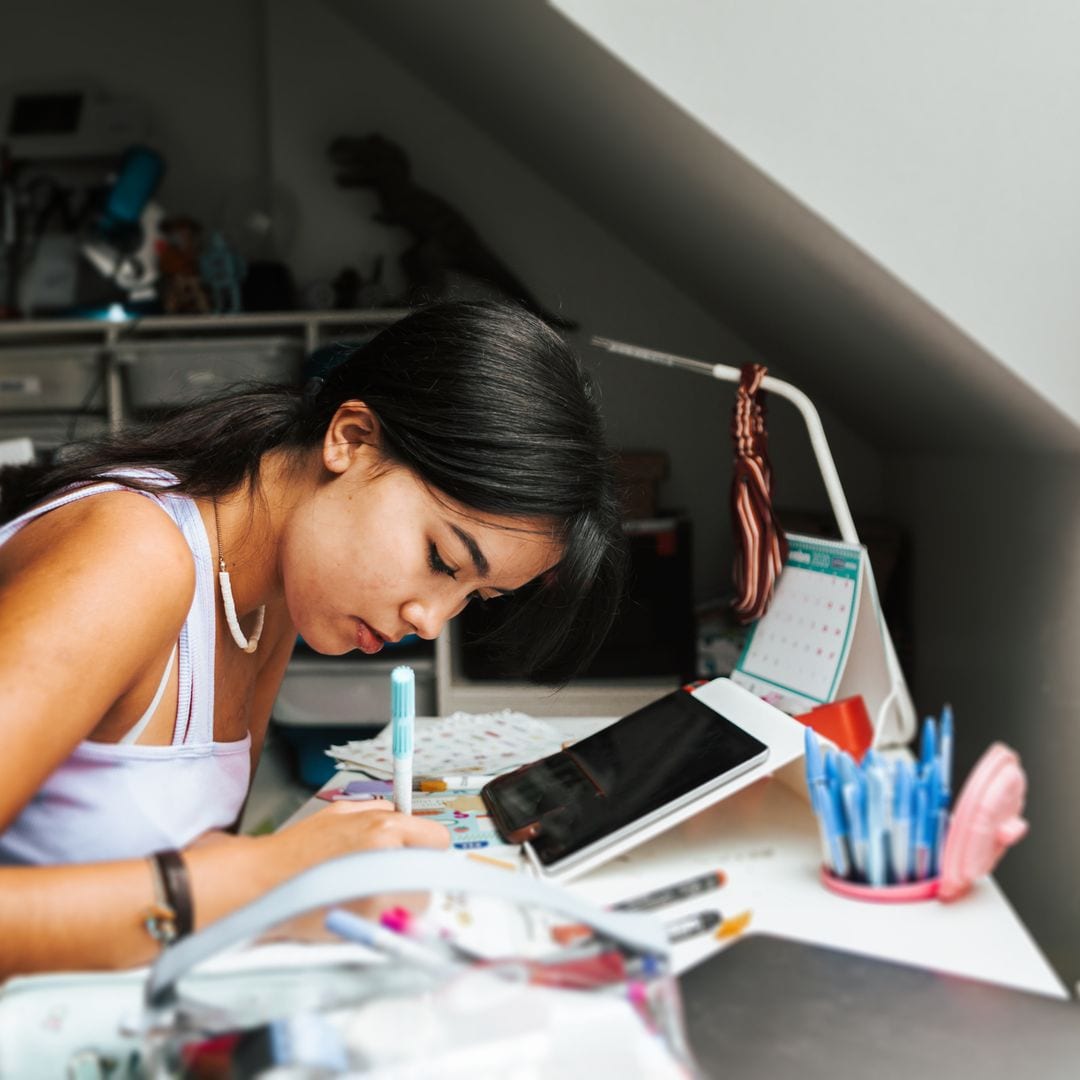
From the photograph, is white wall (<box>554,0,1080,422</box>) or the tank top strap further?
white wall (<box>554,0,1080,422</box>)

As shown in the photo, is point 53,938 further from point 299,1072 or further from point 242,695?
point 242,695

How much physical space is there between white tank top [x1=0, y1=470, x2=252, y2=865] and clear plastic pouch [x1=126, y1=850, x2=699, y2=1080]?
342 millimetres

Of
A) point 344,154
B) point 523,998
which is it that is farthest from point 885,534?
point 523,998

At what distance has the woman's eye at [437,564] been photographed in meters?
0.98

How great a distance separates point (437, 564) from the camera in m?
0.98

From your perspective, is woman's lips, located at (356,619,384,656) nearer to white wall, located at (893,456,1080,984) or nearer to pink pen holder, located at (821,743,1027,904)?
pink pen holder, located at (821,743,1027,904)

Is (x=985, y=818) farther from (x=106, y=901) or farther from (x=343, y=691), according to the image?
(x=343, y=691)

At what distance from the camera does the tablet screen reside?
916 mm

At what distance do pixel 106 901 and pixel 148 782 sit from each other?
193 millimetres

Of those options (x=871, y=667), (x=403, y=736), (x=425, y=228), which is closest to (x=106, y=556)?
(x=403, y=736)

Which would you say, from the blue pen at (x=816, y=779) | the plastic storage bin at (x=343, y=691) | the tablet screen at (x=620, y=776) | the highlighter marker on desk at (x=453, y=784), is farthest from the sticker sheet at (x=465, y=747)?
the plastic storage bin at (x=343, y=691)

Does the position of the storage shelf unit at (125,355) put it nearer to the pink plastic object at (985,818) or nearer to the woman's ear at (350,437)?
the woman's ear at (350,437)

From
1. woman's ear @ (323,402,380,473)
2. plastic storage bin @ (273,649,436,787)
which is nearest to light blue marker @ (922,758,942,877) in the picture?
woman's ear @ (323,402,380,473)

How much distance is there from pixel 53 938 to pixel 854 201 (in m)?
0.97
